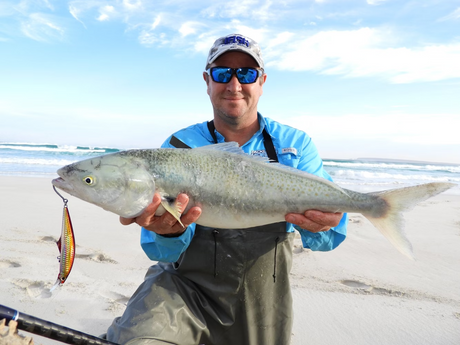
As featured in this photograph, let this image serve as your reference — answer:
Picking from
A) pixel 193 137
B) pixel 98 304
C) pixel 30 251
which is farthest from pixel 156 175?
pixel 30 251

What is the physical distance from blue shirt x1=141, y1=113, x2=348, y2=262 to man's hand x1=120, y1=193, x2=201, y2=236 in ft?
0.54

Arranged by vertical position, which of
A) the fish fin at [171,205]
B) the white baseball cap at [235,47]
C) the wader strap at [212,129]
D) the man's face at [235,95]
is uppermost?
the white baseball cap at [235,47]

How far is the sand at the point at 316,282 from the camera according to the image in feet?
12.5

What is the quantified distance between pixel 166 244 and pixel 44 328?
1.10 m

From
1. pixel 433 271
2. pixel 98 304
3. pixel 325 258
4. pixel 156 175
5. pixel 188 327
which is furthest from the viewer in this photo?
pixel 325 258

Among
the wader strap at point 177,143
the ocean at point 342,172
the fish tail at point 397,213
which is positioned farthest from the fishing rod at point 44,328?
the ocean at point 342,172

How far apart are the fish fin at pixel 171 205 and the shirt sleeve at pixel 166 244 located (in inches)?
15.7

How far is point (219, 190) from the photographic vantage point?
278 cm

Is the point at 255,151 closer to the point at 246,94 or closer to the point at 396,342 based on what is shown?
the point at 246,94

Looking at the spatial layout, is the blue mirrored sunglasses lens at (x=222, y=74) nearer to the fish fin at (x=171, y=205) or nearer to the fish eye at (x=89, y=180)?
the fish fin at (x=171, y=205)

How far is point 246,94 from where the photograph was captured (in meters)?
3.79

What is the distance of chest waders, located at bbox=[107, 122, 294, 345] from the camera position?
3197 millimetres

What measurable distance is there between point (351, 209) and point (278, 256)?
82 centimetres

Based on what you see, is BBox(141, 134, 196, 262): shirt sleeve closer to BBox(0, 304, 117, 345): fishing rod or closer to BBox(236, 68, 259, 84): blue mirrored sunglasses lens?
BBox(0, 304, 117, 345): fishing rod
